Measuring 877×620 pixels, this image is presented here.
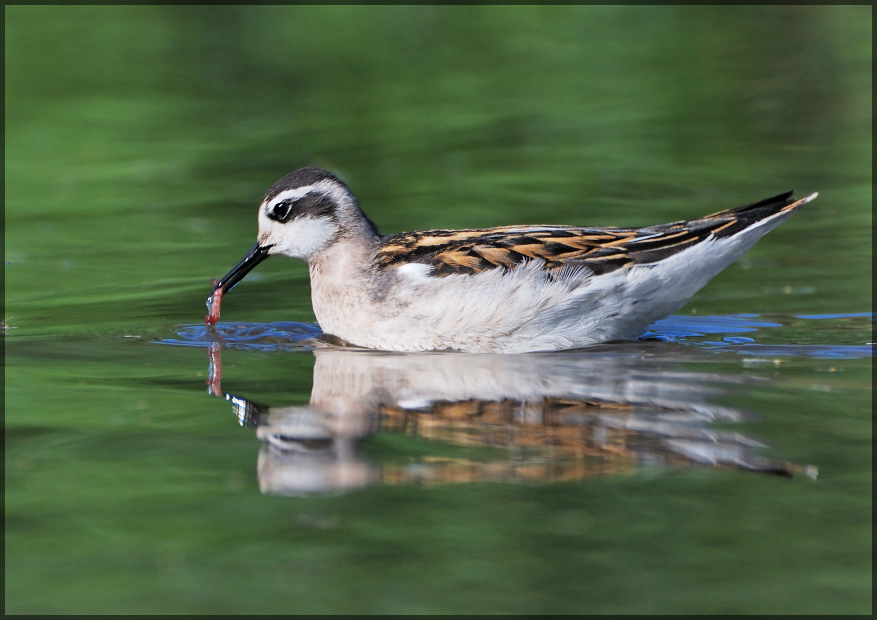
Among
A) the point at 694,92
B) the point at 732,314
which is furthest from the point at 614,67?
the point at 732,314

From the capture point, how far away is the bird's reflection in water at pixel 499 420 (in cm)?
631

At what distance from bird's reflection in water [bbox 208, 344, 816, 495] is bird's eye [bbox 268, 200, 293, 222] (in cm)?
139

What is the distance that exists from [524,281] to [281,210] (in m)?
2.08

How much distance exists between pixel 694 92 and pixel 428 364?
40.6 ft

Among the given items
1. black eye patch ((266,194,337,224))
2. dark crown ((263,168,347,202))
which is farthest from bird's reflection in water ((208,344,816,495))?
dark crown ((263,168,347,202))

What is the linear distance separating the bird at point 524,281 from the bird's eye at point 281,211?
1.3 inches

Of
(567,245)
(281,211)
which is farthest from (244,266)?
(567,245)

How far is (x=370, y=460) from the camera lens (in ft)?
21.2

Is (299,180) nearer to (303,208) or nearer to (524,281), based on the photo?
(303,208)

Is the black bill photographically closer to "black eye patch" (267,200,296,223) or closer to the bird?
"black eye patch" (267,200,296,223)

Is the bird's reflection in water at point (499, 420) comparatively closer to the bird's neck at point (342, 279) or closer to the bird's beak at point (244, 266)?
the bird's neck at point (342, 279)

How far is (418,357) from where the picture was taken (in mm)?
8938

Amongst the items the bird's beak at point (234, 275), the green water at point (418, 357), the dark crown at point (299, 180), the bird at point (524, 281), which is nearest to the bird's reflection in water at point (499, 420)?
the green water at point (418, 357)

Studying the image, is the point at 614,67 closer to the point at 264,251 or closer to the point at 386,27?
the point at 386,27
